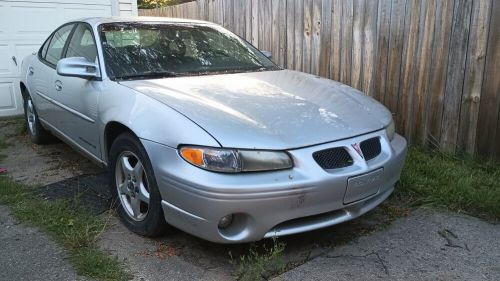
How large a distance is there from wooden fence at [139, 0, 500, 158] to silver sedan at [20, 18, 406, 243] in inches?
50.3

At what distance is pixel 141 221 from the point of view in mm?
3256

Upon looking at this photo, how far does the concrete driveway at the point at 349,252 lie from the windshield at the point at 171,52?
3.73 feet

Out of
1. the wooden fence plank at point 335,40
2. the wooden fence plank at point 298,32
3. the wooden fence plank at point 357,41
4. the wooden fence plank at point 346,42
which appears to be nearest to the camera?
the wooden fence plank at point 357,41

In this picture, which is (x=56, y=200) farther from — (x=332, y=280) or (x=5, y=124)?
(x=5, y=124)

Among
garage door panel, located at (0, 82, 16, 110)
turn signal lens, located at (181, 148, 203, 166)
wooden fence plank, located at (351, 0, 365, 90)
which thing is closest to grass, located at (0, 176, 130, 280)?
turn signal lens, located at (181, 148, 203, 166)

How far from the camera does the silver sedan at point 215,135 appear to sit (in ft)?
8.80

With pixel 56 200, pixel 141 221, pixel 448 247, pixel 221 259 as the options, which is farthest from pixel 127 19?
pixel 448 247

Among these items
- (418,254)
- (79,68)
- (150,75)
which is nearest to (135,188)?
(150,75)

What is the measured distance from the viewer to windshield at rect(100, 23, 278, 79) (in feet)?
12.6

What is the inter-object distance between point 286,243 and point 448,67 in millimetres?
2490

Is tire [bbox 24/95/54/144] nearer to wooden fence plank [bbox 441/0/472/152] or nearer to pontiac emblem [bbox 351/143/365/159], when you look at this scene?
pontiac emblem [bbox 351/143/365/159]

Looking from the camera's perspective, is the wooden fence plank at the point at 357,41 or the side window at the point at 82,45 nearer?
the side window at the point at 82,45

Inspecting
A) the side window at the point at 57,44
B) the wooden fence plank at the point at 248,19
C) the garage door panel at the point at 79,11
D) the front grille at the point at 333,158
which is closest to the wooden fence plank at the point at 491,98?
the front grille at the point at 333,158

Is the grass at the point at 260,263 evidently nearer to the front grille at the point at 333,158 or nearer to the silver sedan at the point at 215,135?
the silver sedan at the point at 215,135
